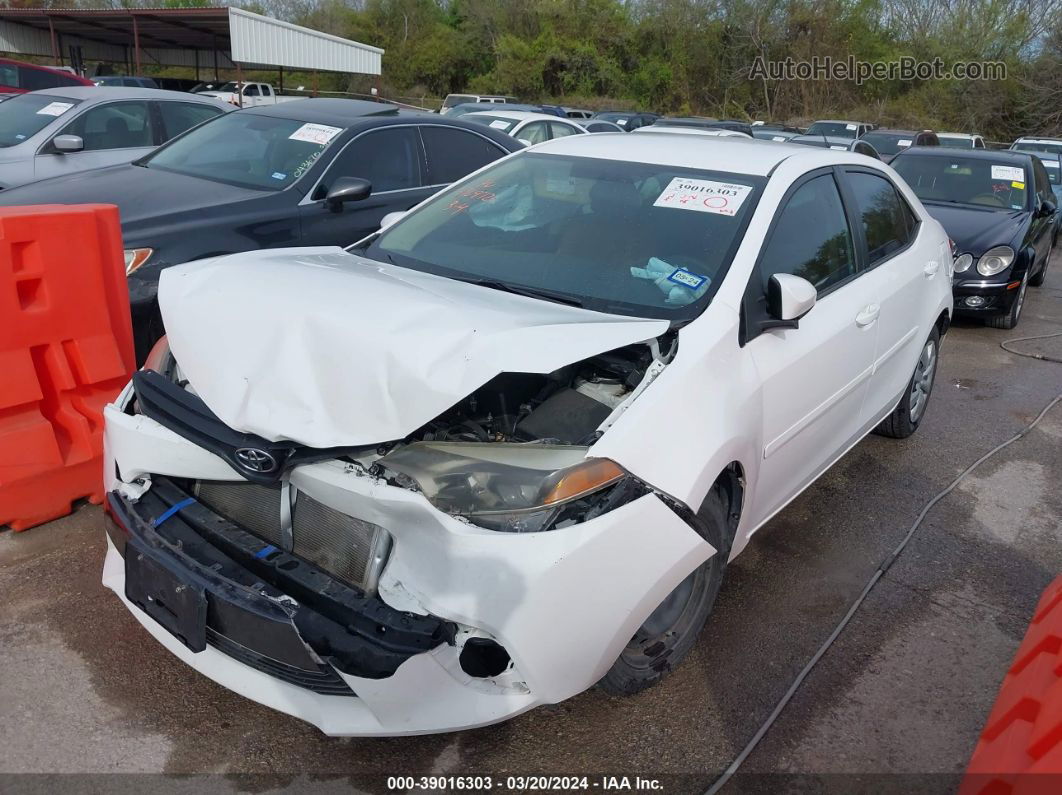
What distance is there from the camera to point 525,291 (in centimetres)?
325

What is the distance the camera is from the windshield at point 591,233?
3.20 metres

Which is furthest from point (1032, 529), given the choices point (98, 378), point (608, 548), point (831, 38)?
point (831, 38)

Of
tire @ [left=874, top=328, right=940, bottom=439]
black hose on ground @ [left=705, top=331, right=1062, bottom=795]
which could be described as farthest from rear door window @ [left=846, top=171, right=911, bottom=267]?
black hose on ground @ [left=705, top=331, right=1062, bottom=795]

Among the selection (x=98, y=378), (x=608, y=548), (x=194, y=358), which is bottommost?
(x=98, y=378)

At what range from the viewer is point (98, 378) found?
12.7 feet

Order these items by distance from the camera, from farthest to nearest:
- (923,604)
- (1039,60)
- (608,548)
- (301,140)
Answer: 1. (1039,60)
2. (301,140)
3. (923,604)
4. (608,548)

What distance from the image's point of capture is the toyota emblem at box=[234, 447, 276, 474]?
7.88 ft

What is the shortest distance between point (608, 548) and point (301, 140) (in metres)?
4.57

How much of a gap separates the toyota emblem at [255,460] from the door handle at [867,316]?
8.49 ft

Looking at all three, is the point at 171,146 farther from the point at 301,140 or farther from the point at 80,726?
the point at 80,726

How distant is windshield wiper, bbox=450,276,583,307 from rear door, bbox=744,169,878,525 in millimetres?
612

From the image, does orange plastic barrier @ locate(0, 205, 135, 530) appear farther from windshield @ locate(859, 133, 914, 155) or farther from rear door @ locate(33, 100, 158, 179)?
windshield @ locate(859, 133, 914, 155)

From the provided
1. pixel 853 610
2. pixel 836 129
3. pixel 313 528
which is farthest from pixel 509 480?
pixel 836 129

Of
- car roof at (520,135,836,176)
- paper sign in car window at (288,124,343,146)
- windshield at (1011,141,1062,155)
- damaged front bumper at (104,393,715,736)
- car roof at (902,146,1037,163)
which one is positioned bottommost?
windshield at (1011,141,1062,155)
